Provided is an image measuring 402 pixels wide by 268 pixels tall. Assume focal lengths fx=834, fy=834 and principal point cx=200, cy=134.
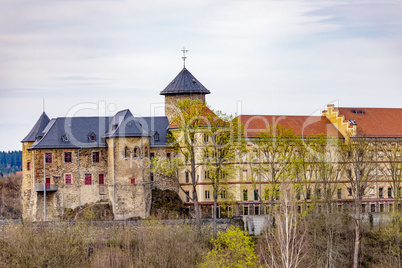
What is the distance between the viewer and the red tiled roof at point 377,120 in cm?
8206

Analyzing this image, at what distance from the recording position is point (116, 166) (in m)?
71.4

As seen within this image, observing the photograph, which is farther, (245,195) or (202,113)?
(245,195)

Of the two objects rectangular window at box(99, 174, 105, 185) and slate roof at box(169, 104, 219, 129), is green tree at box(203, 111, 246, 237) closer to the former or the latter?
slate roof at box(169, 104, 219, 129)

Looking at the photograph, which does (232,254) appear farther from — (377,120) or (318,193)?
(377,120)

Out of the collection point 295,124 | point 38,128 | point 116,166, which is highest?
point 295,124

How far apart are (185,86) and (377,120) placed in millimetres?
20387

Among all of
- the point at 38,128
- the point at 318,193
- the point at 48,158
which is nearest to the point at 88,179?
the point at 48,158

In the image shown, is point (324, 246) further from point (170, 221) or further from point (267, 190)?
point (170, 221)

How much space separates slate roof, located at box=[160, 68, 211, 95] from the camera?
77188mm

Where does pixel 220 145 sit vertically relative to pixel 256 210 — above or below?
above

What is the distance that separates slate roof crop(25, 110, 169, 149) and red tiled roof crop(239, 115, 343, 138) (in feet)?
25.7

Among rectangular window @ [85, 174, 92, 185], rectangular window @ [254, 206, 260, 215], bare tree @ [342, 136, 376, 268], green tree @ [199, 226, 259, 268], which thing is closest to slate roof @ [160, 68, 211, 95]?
rectangular window @ [85, 174, 92, 185]

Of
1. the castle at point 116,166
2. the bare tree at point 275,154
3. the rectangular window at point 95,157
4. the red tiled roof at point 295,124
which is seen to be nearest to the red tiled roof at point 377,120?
the red tiled roof at point 295,124

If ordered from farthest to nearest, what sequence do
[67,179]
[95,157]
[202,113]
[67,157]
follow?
[95,157], [67,157], [67,179], [202,113]
